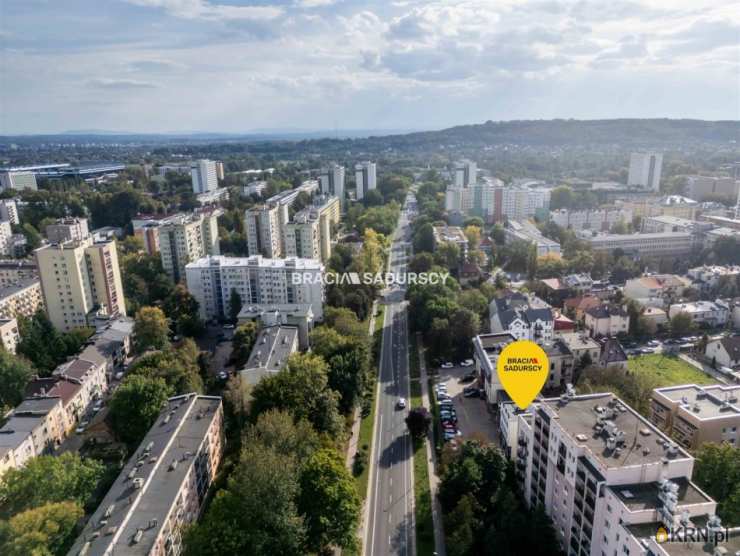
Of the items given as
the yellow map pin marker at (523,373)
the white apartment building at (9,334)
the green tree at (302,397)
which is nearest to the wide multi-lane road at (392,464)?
the green tree at (302,397)

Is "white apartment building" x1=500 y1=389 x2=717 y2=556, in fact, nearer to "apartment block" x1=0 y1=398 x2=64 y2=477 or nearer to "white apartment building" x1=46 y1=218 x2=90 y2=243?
"apartment block" x1=0 y1=398 x2=64 y2=477

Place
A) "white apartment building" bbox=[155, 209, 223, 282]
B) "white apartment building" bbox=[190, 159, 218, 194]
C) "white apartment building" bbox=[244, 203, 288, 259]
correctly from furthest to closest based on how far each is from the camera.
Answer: "white apartment building" bbox=[190, 159, 218, 194]
"white apartment building" bbox=[244, 203, 288, 259]
"white apartment building" bbox=[155, 209, 223, 282]

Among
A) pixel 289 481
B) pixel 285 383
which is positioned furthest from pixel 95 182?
pixel 289 481

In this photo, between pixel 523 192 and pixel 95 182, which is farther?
pixel 95 182

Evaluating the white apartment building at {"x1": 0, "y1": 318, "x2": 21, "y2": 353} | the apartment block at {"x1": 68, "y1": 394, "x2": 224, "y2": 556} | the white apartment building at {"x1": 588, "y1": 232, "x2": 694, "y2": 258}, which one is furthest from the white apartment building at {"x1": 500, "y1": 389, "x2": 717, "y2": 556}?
the white apartment building at {"x1": 588, "y1": 232, "x2": 694, "y2": 258}

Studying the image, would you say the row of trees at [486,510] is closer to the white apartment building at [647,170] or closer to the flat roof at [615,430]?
the flat roof at [615,430]

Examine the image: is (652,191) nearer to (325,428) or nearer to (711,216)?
(711,216)
